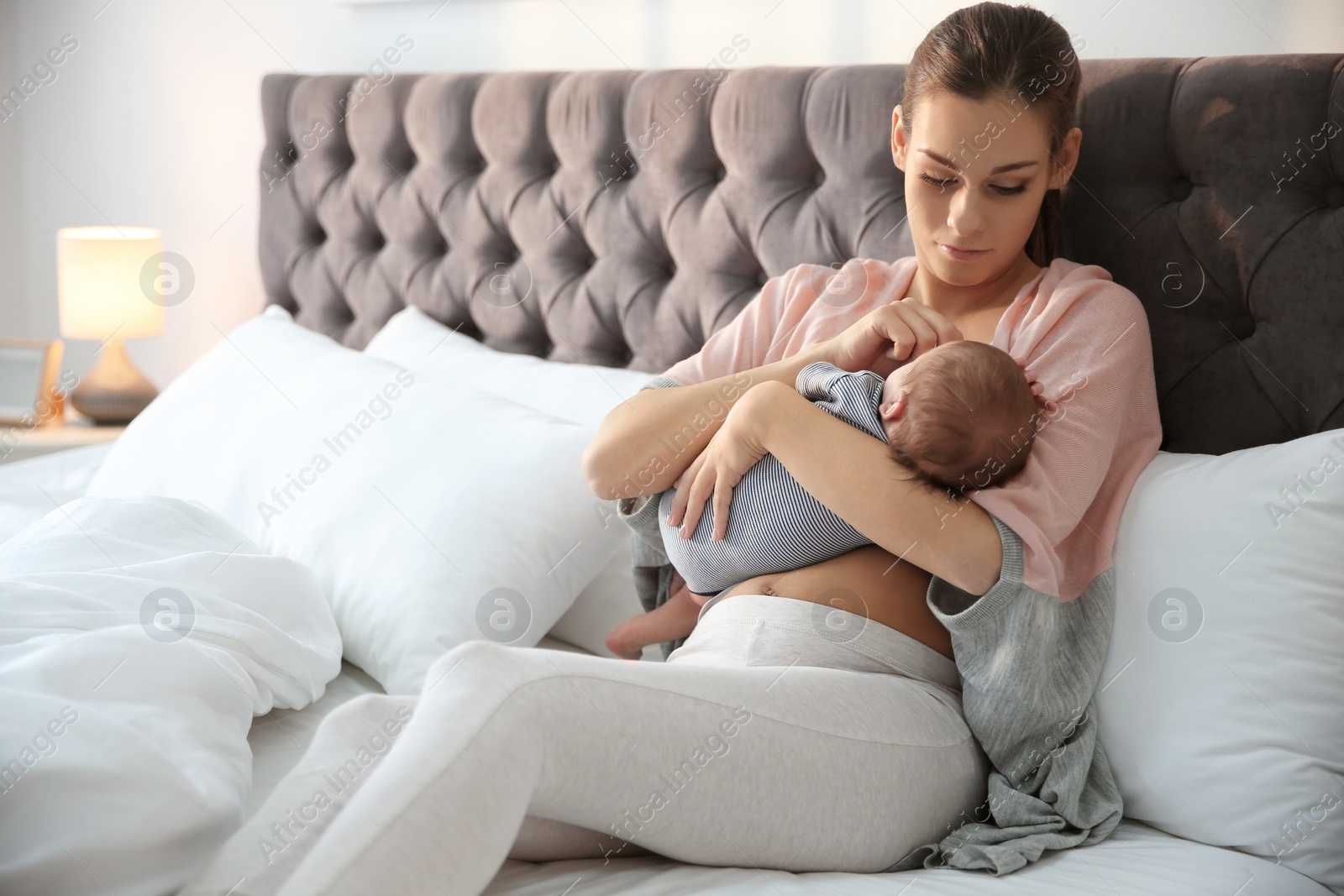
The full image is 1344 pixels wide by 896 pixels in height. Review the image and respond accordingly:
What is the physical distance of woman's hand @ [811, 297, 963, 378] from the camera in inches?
52.3

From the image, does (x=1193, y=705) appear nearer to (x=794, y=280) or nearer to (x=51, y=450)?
(x=794, y=280)

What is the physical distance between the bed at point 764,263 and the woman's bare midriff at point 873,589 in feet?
0.71

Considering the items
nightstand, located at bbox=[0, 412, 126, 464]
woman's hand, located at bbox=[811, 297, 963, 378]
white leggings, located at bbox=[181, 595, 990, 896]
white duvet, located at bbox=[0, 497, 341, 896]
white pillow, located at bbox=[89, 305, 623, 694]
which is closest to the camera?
white leggings, located at bbox=[181, 595, 990, 896]

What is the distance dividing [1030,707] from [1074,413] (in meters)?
0.32

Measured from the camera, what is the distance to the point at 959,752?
1.19m

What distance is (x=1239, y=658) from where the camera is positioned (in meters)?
1.14

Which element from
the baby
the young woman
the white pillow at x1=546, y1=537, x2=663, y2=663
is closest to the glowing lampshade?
the white pillow at x1=546, y1=537, x2=663, y2=663

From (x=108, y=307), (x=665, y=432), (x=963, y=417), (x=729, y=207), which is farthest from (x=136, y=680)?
(x=108, y=307)

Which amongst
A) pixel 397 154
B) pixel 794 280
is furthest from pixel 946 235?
pixel 397 154

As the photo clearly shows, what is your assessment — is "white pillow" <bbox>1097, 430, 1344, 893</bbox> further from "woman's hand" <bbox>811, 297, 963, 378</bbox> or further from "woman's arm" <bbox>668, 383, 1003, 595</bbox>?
"woman's hand" <bbox>811, 297, 963, 378</bbox>

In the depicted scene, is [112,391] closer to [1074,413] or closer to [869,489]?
[869,489]

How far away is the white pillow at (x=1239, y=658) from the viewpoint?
3.63ft

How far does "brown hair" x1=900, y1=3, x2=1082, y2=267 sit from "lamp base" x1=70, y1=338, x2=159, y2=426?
2.19 m

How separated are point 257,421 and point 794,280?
37.0 inches
